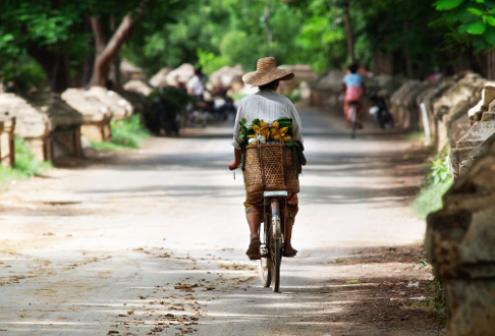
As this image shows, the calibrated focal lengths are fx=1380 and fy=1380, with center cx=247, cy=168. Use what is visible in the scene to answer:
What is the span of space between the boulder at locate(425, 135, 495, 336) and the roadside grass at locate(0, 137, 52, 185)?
51.2 ft

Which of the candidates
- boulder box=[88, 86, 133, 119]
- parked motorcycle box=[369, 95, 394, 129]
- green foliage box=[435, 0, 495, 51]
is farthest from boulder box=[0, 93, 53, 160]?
parked motorcycle box=[369, 95, 394, 129]

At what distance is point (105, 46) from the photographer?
127ft

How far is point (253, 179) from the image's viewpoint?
35.7ft

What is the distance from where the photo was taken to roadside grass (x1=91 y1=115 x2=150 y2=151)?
30.4 metres

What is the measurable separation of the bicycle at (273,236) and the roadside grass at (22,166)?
10.3 metres

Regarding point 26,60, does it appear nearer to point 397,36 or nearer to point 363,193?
point 397,36

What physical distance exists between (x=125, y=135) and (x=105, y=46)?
6703 mm

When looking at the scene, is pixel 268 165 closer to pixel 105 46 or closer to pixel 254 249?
pixel 254 249

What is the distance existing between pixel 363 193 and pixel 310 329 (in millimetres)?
11037

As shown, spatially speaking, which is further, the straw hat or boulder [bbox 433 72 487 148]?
boulder [bbox 433 72 487 148]

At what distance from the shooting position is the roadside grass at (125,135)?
3039 cm

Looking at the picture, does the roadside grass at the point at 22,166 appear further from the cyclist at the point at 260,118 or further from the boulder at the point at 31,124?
the cyclist at the point at 260,118

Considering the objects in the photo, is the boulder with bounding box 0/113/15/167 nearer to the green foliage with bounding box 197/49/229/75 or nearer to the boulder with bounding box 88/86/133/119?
the boulder with bounding box 88/86/133/119

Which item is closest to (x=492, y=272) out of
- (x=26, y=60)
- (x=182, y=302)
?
(x=182, y=302)
